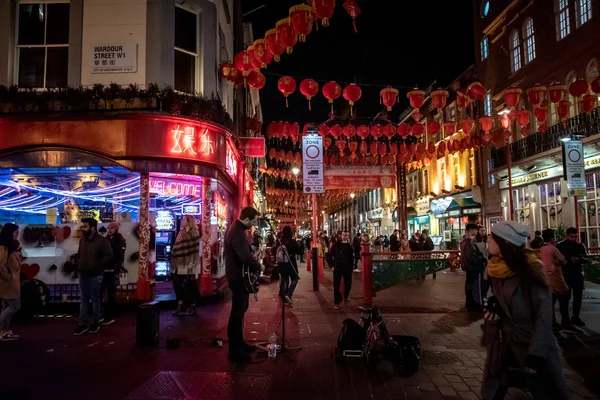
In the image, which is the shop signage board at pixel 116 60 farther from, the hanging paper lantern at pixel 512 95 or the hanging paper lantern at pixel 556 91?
the hanging paper lantern at pixel 556 91

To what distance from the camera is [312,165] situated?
15.1 meters

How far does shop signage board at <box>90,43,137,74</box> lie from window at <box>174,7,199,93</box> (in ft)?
4.21

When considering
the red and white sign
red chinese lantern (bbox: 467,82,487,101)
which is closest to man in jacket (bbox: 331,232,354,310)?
the red and white sign

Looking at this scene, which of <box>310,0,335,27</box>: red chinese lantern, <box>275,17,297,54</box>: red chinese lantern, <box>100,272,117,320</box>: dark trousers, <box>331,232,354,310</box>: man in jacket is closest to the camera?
<box>310,0,335,27</box>: red chinese lantern

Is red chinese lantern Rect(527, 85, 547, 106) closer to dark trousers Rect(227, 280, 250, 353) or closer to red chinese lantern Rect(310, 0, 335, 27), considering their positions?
red chinese lantern Rect(310, 0, 335, 27)

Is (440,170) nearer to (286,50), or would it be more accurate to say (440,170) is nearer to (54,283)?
(286,50)

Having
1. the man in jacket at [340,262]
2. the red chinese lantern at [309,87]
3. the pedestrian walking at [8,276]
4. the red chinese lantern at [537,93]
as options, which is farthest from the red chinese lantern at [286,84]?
the pedestrian walking at [8,276]

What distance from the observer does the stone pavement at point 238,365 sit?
5.08 metres

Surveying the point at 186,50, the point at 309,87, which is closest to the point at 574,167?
the point at 309,87

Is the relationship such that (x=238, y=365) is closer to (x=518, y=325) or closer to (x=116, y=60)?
(x=518, y=325)

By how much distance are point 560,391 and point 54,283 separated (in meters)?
10.6

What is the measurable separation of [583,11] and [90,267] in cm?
2070

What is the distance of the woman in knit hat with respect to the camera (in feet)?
10.5

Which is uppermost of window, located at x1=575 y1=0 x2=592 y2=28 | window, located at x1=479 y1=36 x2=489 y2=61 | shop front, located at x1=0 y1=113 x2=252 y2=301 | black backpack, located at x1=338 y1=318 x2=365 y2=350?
window, located at x1=479 y1=36 x2=489 y2=61
